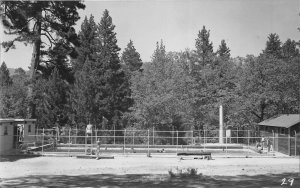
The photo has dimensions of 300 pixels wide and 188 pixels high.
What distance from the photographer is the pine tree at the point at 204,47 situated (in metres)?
59.3

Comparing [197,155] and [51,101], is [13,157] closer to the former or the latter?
[197,155]

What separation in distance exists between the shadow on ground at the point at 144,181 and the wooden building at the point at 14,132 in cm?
1347

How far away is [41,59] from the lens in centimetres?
4144

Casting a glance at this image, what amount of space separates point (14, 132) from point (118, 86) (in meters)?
19.8

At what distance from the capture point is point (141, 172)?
21047mm

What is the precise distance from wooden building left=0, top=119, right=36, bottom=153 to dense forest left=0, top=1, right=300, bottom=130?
4.50m

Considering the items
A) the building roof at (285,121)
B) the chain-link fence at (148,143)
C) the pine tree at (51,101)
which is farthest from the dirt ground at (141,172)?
the pine tree at (51,101)

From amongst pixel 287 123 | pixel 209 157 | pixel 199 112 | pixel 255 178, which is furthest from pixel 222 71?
pixel 255 178

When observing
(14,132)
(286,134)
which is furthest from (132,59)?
(286,134)

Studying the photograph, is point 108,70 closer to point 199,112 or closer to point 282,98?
point 199,112

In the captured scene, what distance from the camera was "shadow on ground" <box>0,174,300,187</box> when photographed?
52.6ft

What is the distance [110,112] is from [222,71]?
60.3 feet

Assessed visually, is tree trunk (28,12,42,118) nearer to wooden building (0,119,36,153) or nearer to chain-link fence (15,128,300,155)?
chain-link fence (15,128,300,155)

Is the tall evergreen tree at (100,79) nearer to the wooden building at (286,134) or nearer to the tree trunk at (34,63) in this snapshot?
the tree trunk at (34,63)
